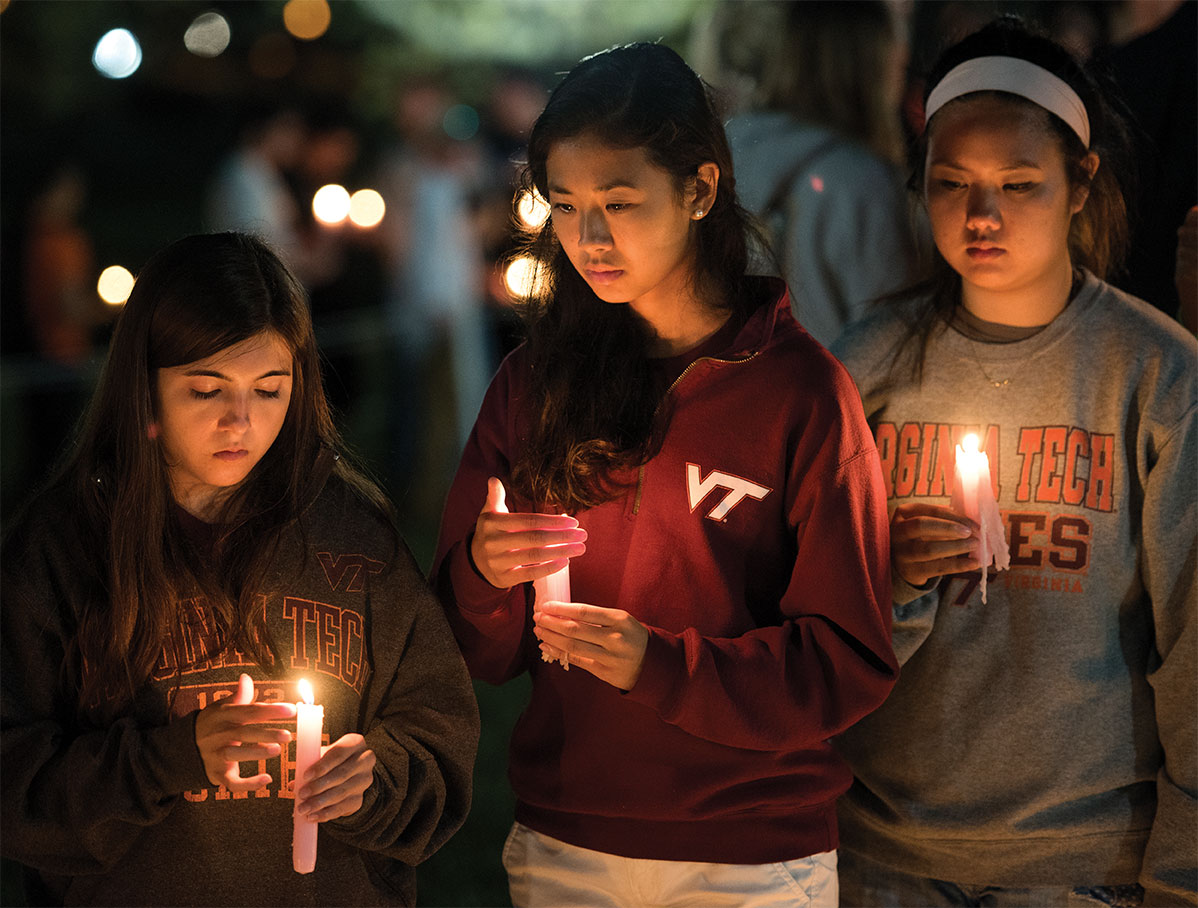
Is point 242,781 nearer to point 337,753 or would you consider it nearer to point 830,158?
point 337,753

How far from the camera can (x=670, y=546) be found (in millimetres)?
2684

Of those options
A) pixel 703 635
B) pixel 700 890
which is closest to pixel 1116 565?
pixel 703 635

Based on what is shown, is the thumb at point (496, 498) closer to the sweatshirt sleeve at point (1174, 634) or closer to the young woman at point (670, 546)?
the young woman at point (670, 546)

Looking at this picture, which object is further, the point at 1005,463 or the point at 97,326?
the point at 97,326

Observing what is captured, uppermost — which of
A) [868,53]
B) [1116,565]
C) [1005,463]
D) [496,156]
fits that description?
[496,156]

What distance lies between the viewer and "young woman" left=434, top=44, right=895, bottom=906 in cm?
254

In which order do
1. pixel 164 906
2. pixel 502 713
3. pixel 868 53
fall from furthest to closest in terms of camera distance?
pixel 502 713, pixel 868 53, pixel 164 906

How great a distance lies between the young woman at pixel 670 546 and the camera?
254 cm

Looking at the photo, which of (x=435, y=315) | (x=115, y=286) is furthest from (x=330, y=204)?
(x=115, y=286)

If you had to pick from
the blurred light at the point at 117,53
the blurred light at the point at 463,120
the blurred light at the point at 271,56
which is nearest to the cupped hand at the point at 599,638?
the blurred light at the point at 463,120

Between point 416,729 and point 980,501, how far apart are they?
1.22 meters

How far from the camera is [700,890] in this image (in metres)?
2.62

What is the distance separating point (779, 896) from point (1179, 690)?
0.96 m

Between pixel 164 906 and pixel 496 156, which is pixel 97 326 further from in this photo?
pixel 164 906
